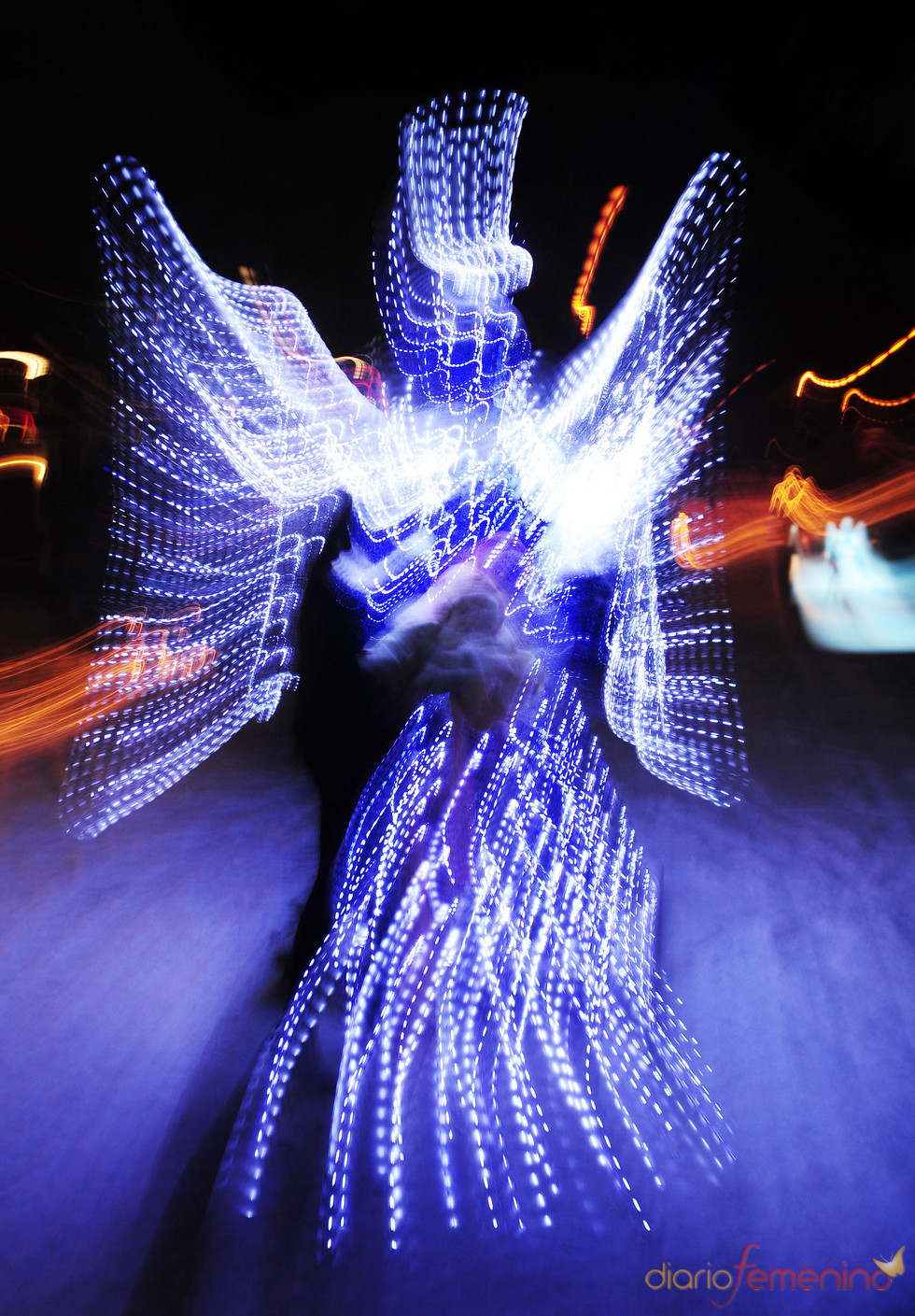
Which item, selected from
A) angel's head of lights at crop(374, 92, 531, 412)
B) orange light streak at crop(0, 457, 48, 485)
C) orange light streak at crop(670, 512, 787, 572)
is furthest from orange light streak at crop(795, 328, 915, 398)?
orange light streak at crop(0, 457, 48, 485)

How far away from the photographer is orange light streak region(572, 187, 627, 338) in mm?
1561

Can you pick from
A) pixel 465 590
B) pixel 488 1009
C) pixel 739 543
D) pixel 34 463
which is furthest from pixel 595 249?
pixel 34 463

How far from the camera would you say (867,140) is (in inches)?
66.0

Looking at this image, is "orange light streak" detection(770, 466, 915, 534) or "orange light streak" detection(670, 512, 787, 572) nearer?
"orange light streak" detection(670, 512, 787, 572)

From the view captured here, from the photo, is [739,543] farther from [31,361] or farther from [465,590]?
[31,361]

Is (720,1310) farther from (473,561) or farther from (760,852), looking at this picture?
(473,561)

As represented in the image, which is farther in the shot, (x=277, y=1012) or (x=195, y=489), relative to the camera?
(x=195, y=489)

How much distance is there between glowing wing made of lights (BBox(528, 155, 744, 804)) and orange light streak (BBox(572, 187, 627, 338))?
0.24m

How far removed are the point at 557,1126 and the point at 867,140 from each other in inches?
95.3

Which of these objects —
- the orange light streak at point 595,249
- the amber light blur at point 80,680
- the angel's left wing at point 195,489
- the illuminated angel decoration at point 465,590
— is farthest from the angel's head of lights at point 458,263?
the amber light blur at point 80,680

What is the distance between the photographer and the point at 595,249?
160cm

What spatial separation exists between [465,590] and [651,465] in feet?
1.92

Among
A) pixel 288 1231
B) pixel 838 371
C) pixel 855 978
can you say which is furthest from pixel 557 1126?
Answer: pixel 838 371

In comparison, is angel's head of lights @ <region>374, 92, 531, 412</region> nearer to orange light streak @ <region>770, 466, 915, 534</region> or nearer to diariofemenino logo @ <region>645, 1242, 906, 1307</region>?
diariofemenino logo @ <region>645, 1242, 906, 1307</region>
